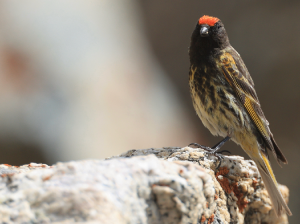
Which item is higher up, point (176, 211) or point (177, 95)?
point (176, 211)

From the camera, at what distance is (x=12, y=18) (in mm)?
6656

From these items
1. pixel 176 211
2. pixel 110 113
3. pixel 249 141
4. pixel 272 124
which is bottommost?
pixel 272 124

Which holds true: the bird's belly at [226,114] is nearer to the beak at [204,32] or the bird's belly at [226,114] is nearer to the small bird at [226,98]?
the small bird at [226,98]

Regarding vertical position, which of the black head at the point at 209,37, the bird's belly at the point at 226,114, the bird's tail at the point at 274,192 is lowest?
the bird's tail at the point at 274,192

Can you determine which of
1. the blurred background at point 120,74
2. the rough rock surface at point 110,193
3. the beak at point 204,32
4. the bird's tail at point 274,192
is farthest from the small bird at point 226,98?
the blurred background at point 120,74

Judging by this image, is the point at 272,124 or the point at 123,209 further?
the point at 272,124

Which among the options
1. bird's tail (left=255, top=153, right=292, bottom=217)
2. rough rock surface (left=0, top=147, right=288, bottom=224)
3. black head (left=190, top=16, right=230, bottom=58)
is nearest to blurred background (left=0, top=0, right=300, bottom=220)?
black head (left=190, top=16, right=230, bottom=58)

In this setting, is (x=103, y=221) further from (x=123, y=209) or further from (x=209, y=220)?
(x=209, y=220)

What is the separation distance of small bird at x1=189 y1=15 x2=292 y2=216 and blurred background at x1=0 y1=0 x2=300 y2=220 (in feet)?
11.3

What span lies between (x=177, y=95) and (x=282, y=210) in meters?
5.76

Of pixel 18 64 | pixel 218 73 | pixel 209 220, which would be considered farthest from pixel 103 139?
pixel 209 220

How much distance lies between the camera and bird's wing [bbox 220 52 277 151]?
3629 millimetres

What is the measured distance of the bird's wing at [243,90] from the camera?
363 cm

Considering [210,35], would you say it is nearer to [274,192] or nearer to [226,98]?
[226,98]
